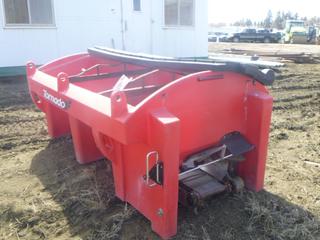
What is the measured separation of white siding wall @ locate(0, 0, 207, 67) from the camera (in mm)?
8086

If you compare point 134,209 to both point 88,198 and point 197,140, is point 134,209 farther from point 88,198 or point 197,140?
point 197,140

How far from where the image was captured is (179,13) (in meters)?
10.4

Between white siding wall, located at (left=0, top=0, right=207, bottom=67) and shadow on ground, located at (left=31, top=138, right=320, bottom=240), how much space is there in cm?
600

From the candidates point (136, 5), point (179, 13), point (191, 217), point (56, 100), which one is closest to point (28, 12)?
point (136, 5)

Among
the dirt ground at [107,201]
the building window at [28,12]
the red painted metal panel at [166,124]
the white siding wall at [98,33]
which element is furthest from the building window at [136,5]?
the red painted metal panel at [166,124]

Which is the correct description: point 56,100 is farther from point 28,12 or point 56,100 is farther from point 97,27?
point 97,27

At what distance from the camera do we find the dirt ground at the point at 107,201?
91.9 inches

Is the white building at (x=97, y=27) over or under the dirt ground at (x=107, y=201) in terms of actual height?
over

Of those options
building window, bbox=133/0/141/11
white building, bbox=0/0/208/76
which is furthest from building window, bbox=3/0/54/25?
building window, bbox=133/0/141/11

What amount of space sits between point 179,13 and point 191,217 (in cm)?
884

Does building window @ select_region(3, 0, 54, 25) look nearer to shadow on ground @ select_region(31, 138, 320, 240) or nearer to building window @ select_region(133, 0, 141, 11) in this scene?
building window @ select_region(133, 0, 141, 11)

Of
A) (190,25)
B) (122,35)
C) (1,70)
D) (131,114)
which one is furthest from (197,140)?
(190,25)

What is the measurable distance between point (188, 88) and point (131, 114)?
449mm

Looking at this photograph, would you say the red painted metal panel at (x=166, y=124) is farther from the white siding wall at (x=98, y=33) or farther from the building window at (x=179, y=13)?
the building window at (x=179, y=13)
